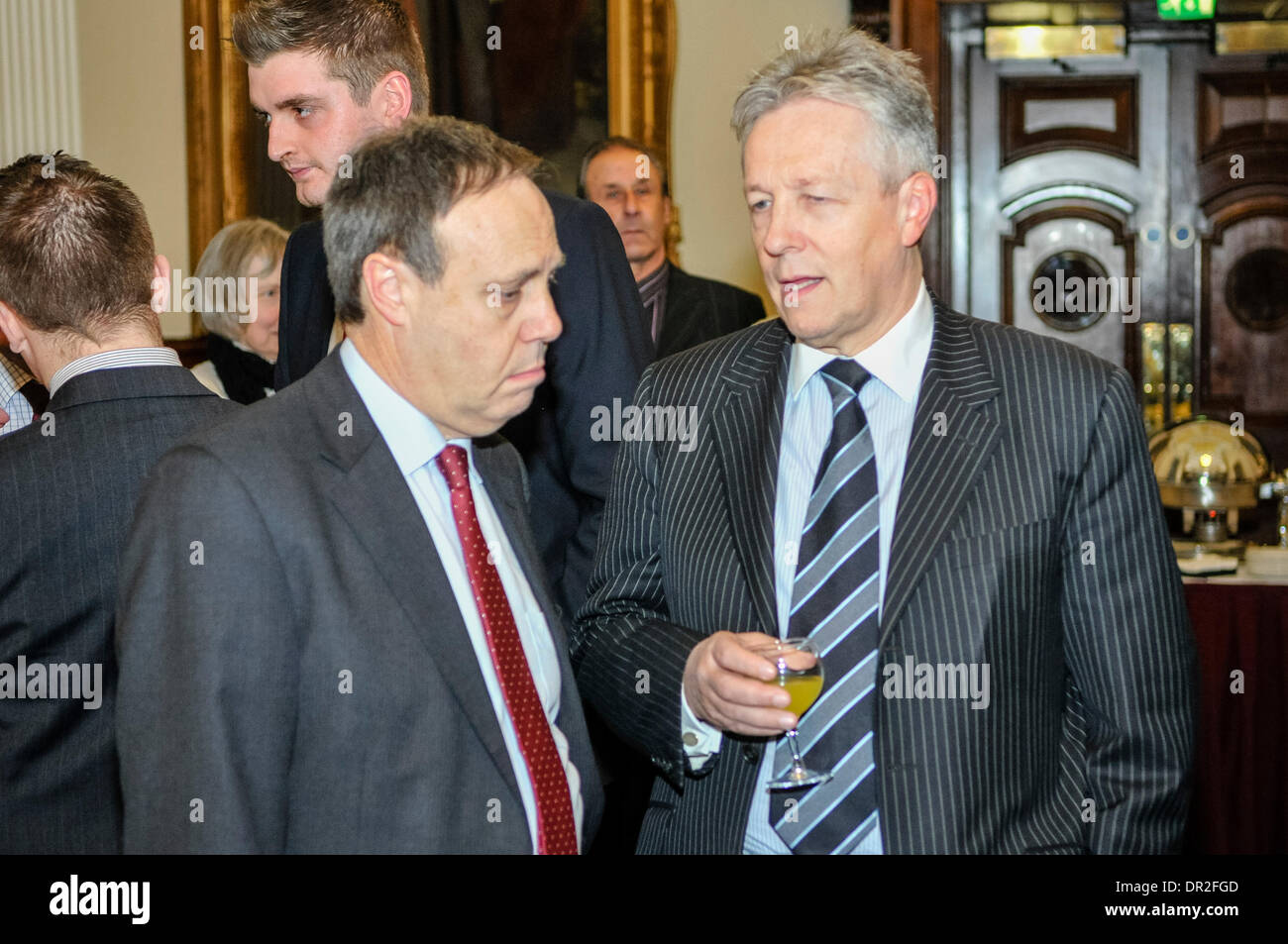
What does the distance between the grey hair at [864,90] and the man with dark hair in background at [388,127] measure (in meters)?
0.57

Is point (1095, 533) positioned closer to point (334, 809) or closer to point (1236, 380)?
point (334, 809)

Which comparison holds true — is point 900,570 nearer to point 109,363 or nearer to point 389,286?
point 389,286

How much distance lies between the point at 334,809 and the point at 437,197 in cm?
72

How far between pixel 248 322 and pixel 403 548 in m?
2.93

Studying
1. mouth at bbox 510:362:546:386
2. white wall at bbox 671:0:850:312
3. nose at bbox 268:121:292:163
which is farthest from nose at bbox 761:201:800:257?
white wall at bbox 671:0:850:312

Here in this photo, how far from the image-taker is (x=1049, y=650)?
183 cm

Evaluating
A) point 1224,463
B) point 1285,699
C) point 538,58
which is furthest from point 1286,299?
point 538,58

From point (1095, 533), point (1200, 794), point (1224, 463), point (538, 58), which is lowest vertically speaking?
point (1200, 794)

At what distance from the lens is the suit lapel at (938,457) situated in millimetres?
1773

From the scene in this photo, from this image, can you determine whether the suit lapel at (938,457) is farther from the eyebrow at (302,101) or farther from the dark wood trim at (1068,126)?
the dark wood trim at (1068,126)

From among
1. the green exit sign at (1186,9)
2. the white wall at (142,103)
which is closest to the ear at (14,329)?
the white wall at (142,103)

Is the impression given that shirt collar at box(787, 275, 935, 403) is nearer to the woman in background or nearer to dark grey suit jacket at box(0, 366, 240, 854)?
dark grey suit jacket at box(0, 366, 240, 854)

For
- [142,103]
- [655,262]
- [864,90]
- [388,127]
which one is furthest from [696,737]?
[142,103]

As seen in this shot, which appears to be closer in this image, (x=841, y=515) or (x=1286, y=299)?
(x=841, y=515)
